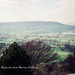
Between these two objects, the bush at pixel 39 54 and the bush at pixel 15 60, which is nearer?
the bush at pixel 15 60

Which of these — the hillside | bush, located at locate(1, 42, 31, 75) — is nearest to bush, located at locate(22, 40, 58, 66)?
bush, located at locate(1, 42, 31, 75)

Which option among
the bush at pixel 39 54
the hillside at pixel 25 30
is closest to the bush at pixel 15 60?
the bush at pixel 39 54

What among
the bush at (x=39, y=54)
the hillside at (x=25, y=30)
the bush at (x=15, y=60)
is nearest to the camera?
the bush at (x=15, y=60)

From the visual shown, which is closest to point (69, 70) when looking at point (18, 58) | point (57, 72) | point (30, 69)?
point (57, 72)

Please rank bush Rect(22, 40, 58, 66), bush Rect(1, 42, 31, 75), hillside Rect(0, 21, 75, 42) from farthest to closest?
hillside Rect(0, 21, 75, 42) < bush Rect(22, 40, 58, 66) < bush Rect(1, 42, 31, 75)

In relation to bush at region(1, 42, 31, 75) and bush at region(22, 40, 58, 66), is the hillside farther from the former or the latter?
bush at region(1, 42, 31, 75)

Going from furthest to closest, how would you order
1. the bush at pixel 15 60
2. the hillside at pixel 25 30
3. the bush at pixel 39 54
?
the hillside at pixel 25 30, the bush at pixel 39 54, the bush at pixel 15 60

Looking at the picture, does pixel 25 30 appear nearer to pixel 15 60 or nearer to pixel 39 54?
pixel 39 54

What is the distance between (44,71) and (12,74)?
2.20 metres

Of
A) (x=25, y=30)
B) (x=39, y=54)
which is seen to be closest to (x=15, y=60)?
(x=39, y=54)

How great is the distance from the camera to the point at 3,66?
907 cm

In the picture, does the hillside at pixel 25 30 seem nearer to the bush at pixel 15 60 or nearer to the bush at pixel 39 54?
A: the bush at pixel 39 54

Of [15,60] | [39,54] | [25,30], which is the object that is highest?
[15,60]

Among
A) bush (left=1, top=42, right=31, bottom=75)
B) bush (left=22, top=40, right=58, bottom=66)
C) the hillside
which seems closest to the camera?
bush (left=1, top=42, right=31, bottom=75)
